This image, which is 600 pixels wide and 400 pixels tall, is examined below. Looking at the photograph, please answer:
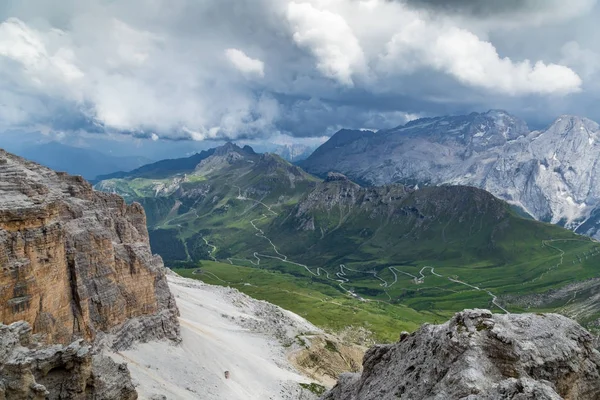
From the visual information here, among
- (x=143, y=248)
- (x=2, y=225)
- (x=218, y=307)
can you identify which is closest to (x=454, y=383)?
(x=2, y=225)

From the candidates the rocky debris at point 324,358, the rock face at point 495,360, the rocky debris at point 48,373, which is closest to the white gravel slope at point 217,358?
the rocky debris at point 324,358

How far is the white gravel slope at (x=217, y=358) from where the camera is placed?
76875 millimetres

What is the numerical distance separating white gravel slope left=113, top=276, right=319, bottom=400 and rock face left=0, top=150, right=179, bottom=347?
222 inches

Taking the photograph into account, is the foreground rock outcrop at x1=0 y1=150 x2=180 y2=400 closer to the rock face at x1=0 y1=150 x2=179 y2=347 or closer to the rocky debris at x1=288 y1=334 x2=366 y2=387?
the rock face at x1=0 y1=150 x2=179 y2=347

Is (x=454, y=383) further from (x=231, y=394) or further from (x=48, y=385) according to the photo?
(x=231, y=394)

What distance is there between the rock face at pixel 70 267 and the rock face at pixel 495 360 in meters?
45.7

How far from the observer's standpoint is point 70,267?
7331 cm

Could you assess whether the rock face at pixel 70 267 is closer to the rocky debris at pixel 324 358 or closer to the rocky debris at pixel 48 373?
the rocky debris at pixel 48 373

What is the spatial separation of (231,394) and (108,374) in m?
38.1

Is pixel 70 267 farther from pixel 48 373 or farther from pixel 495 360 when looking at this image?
pixel 495 360

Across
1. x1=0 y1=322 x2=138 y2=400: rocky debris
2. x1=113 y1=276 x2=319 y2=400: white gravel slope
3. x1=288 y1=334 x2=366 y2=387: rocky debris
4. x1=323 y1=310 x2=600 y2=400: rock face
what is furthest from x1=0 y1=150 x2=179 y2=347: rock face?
x1=323 y1=310 x2=600 y2=400: rock face

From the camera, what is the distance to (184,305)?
123812 millimetres

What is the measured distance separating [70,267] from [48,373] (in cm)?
3366

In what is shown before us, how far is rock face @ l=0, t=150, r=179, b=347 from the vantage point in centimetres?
6031
